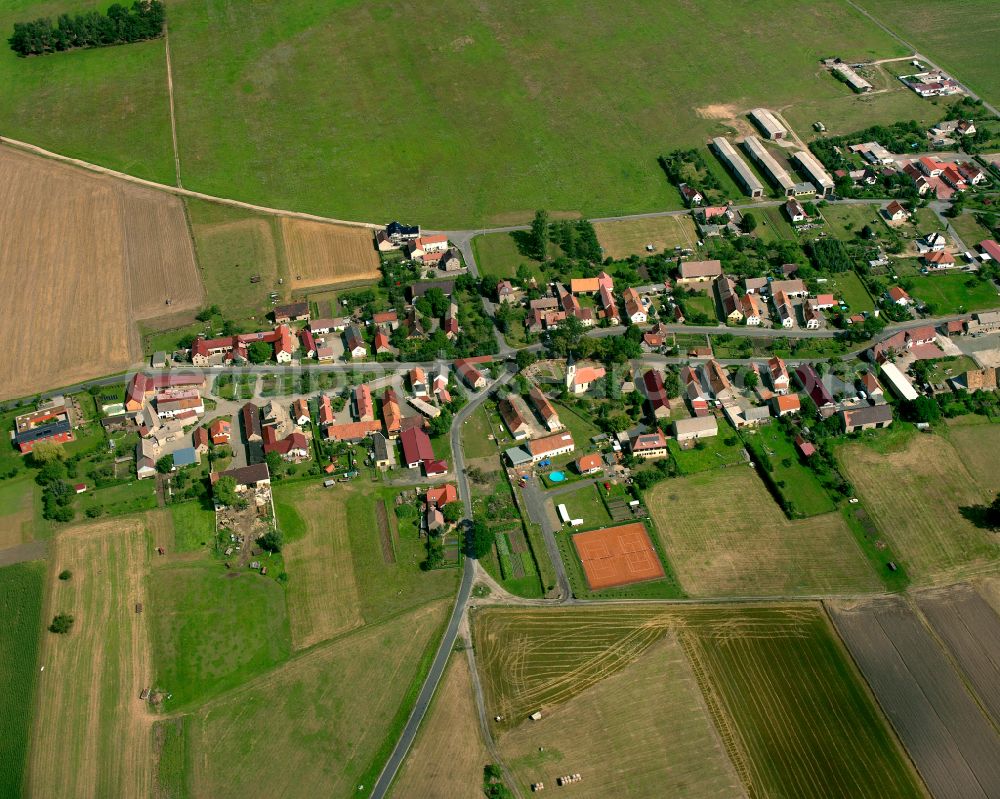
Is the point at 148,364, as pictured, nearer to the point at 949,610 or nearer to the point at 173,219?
the point at 173,219

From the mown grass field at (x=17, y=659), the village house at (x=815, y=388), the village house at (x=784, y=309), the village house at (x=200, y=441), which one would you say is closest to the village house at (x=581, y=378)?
the village house at (x=815, y=388)

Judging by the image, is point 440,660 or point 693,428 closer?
point 440,660

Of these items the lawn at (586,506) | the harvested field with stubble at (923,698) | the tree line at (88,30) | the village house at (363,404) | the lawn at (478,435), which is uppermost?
the tree line at (88,30)

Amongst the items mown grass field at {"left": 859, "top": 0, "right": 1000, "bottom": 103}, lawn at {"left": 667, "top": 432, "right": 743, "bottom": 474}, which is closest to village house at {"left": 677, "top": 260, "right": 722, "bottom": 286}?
lawn at {"left": 667, "top": 432, "right": 743, "bottom": 474}

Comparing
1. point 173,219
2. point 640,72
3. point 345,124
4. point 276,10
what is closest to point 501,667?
point 173,219

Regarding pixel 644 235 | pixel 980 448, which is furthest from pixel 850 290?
pixel 644 235

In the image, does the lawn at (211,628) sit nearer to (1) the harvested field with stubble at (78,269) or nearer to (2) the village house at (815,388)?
(1) the harvested field with stubble at (78,269)

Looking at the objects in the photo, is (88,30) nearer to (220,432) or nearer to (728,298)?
(220,432)
